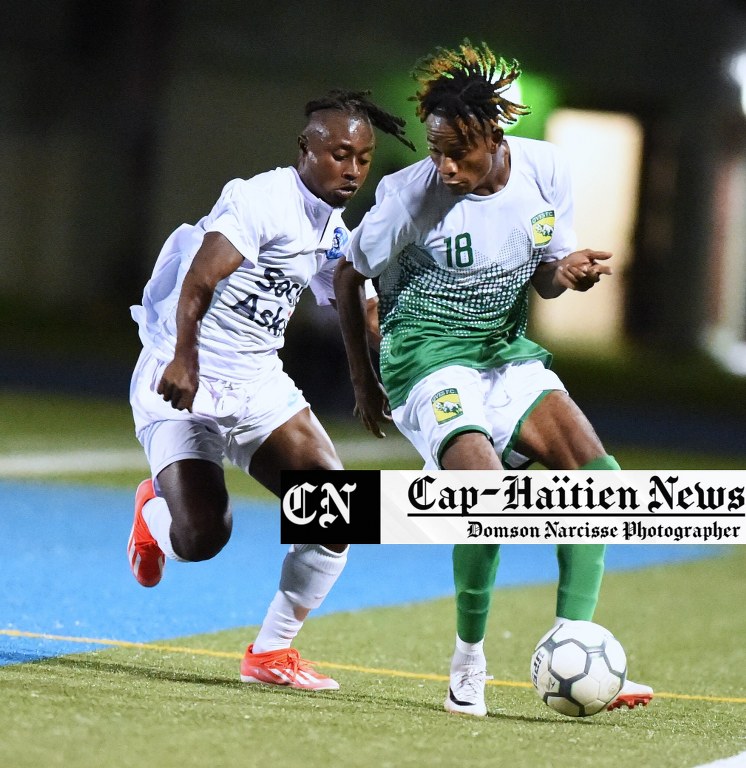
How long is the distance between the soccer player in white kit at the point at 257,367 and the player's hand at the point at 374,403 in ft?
0.63

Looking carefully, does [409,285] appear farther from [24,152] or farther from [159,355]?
[24,152]

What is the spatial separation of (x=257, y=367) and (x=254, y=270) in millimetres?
384

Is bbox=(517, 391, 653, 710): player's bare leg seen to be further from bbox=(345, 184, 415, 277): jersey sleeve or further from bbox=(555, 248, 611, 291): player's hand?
bbox=(345, 184, 415, 277): jersey sleeve

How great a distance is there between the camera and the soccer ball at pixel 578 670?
4578 millimetres

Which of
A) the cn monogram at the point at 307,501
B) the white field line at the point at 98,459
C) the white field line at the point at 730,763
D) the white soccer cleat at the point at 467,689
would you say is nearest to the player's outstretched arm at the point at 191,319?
the cn monogram at the point at 307,501

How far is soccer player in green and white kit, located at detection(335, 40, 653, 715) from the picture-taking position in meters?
4.82

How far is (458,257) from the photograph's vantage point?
4.98 meters

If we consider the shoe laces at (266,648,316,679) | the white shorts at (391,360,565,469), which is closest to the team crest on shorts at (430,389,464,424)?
the white shorts at (391,360,565,469)

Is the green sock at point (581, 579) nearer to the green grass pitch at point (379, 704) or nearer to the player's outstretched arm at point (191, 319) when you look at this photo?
the green grass pitch at point (379, 704)

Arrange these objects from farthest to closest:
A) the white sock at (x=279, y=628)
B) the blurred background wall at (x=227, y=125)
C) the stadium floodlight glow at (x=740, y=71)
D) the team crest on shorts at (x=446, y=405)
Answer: the stadium floodlight glow at (x=740, y=71), the blurred background wall at (x=227, y=125), the white sock at (x=279, y=628), the team crest on shorts at (x=446, y=405)

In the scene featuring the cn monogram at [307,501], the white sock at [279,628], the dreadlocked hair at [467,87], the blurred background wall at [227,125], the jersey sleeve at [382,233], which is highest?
the blurred background wall at [227,125]

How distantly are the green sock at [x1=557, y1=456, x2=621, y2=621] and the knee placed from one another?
3.94 ft

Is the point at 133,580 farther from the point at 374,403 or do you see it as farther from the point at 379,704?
the point at 379,704

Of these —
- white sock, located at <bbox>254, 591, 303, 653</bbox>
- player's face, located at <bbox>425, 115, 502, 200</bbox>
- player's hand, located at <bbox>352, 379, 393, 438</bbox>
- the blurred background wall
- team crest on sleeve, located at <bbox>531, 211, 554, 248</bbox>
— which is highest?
the blurred background wall
